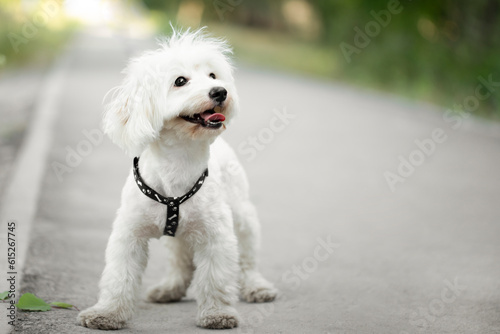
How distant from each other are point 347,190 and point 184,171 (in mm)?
4994

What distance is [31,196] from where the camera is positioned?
7156 mm

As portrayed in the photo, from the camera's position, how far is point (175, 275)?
5234 millimetres

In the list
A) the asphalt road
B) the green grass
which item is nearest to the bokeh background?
the green grass

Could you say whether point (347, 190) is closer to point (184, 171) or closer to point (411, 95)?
point (184, 171)

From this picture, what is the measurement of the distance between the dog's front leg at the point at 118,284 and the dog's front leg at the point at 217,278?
1.28 ft

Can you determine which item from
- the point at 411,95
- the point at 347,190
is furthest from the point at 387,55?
the point at 347,190

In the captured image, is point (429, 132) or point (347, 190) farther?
point (429, 132)

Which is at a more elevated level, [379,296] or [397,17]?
[397,17]

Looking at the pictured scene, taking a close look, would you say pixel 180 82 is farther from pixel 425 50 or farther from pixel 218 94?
pixel 425 50

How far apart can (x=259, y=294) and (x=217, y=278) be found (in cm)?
74

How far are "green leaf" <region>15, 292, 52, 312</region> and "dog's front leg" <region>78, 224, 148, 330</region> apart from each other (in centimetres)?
32

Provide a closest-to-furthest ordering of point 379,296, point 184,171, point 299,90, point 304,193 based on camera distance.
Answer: point 184,171
point 379,296
point 304,193
point 299,90

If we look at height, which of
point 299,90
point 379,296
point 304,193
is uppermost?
point 299,90

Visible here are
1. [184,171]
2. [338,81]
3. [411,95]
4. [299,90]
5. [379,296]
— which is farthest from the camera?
[338,81]
